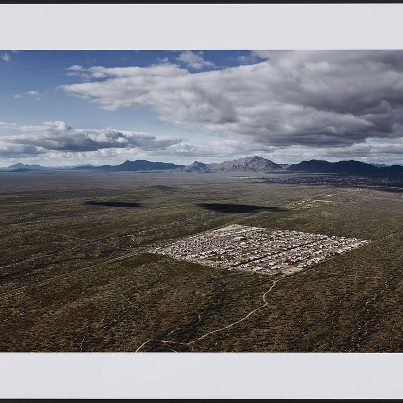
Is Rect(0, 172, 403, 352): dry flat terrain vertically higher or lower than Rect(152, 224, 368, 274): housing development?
lower

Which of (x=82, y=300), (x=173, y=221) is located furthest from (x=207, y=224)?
(x=82, y=300)

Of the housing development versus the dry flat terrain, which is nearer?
the dry flat terrain

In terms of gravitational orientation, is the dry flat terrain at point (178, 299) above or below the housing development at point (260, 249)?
below

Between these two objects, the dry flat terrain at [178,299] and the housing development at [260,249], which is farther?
the housing development at [260,249]

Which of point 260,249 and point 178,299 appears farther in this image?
point 260,249

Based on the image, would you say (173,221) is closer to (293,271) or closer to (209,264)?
(209,264)

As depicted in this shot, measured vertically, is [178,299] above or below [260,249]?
below

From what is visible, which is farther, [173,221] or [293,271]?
[173,221]

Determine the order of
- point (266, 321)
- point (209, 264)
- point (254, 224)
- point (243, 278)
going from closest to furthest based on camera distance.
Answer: point (266, 321) → point (243, 278) → point (209, 264) → point (254, 224)
